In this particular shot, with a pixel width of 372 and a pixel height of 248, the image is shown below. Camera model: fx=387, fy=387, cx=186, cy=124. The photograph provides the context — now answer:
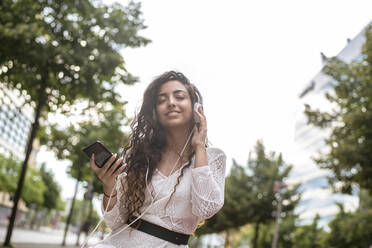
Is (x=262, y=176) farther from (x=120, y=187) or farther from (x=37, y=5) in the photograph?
(x=120, y=187)

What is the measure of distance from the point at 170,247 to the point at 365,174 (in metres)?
11.4

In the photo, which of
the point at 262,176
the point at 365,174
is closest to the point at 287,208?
the point at 262,176

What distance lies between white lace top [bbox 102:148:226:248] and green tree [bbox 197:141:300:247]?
24.1 m

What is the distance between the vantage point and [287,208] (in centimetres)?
2764

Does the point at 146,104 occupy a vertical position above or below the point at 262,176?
below

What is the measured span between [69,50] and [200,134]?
952 cm

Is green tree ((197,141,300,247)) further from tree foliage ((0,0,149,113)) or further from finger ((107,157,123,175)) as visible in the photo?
finger ((107,157,123,175))

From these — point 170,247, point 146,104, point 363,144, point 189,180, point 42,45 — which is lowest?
point 170,247

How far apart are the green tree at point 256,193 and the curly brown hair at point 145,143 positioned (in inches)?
940

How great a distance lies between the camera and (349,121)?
1145 centimetres

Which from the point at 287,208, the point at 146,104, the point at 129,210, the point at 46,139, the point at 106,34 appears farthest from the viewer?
the point at 287,208

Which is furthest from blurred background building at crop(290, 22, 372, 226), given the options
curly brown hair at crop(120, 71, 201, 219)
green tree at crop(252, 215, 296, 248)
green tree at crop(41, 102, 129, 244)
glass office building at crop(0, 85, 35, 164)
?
curly brown hair at crop(120, 71, 201, 219)

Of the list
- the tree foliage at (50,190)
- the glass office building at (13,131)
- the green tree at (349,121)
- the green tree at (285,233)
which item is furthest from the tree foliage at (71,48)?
the tree foliage at (50,190)

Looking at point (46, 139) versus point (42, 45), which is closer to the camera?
point (42, 45)
